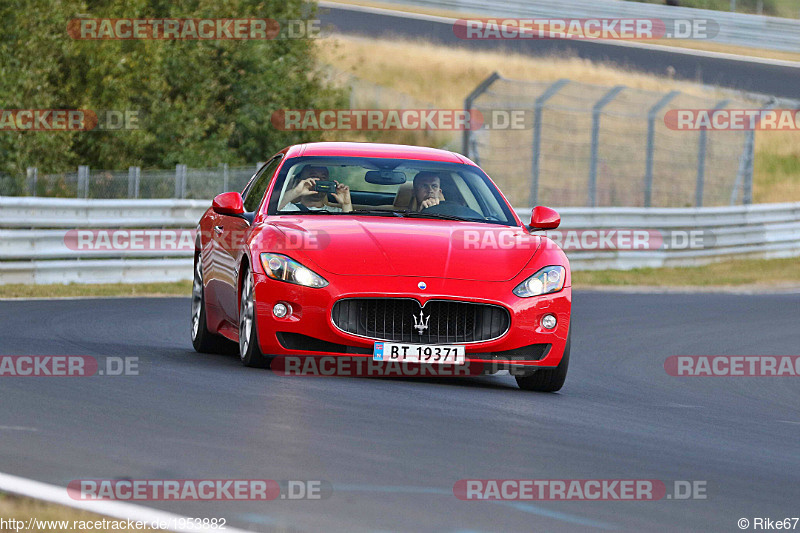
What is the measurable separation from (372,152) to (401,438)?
3966 millimetres

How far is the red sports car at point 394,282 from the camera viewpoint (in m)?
8.49

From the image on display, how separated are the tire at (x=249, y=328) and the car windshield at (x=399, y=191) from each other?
703mm

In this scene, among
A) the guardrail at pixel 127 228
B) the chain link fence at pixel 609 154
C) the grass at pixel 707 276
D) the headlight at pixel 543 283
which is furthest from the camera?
the chain link fence at pixel 609 154

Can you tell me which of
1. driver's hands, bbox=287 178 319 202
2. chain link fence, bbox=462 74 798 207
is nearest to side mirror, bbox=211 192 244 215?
driver's hands, bbox=287 178 319 202

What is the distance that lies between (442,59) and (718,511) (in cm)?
3834

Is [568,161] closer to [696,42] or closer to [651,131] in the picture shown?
[651,131]

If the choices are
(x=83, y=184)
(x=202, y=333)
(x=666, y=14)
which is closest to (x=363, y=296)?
(x=202, y=333)

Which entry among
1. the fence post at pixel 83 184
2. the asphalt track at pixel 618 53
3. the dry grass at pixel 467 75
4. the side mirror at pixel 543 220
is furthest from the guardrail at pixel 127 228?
the asphalt track at pixel 618 53

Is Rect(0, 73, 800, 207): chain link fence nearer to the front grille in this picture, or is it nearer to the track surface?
the track surface

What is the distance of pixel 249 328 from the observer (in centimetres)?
890

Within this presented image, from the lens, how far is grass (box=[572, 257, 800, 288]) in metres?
21.4

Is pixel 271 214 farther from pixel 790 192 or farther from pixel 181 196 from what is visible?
pixel 790 192

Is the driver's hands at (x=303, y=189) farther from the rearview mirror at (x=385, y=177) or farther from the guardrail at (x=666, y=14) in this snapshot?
the guardrail at (x=666, y=14)

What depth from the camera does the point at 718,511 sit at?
5.37 meters
